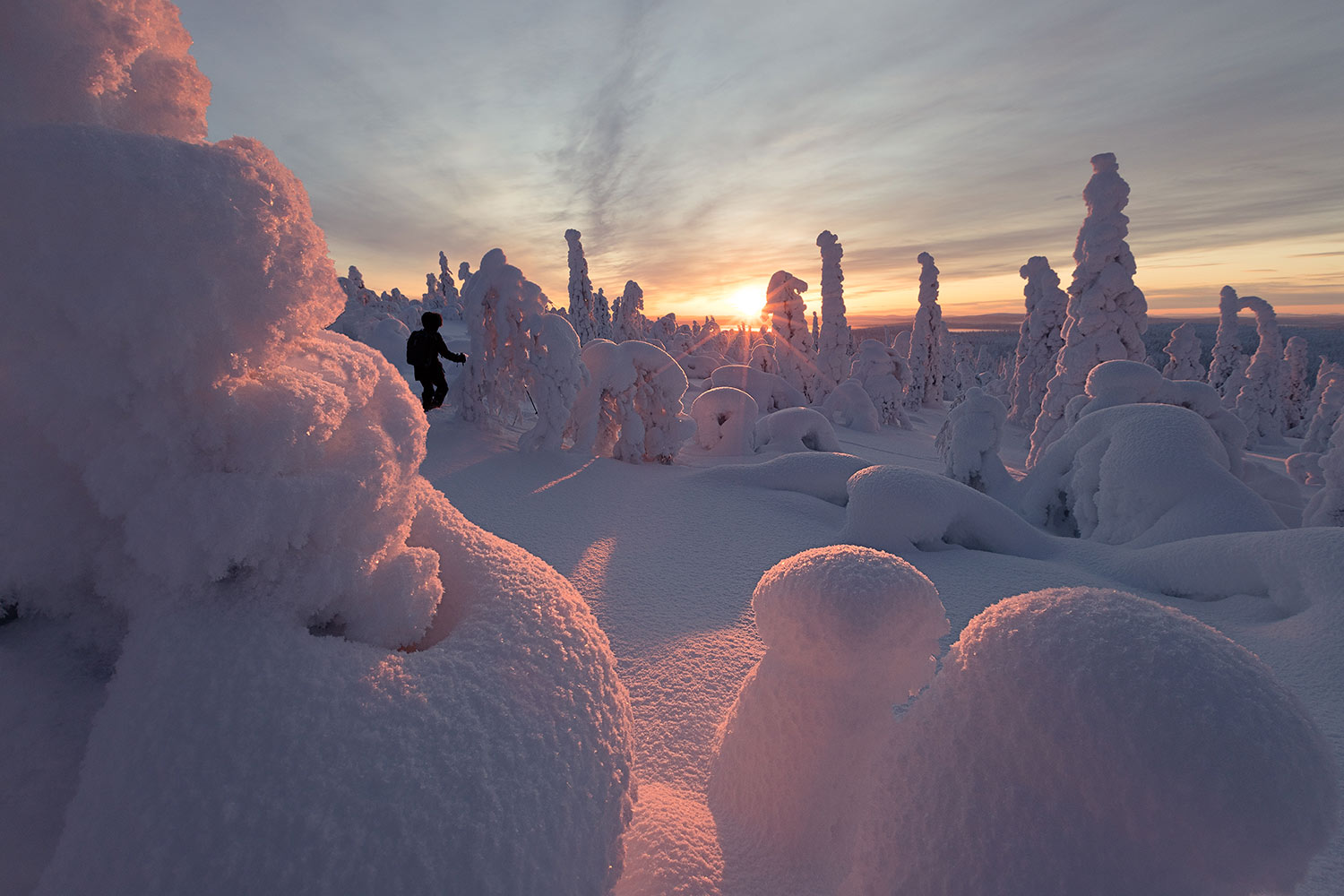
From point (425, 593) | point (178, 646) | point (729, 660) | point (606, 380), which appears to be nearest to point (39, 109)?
point (178, 646)

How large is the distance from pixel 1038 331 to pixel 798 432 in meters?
16.8

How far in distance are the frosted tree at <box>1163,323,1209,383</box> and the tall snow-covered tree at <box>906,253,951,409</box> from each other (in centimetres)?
1064

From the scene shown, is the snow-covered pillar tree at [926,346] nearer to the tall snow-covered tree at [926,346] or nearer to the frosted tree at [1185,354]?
the tall snow-covered tree at [926,346]

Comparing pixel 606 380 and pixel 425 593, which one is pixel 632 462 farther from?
pixel 425 593

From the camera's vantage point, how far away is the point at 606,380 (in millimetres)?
9594

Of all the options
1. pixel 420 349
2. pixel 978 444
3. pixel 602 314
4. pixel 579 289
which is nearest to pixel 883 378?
pixel 978 444

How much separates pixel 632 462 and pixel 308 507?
8.51m

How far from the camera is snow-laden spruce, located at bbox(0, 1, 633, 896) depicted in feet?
3.49

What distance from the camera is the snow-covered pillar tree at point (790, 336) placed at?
950 inches

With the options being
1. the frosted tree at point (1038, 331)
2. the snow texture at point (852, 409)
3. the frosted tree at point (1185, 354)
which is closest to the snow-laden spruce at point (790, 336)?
the snow texture at point (852, 409)

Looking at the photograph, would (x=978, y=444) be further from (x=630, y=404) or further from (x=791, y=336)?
(x=791, y=336)

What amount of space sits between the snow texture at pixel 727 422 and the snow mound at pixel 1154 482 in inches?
265

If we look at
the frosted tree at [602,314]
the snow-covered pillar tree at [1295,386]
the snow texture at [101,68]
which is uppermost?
the frosted tree at [602,314]

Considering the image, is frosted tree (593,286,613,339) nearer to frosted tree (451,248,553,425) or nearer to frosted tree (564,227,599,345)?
frosted tree (564,227,599,345)
